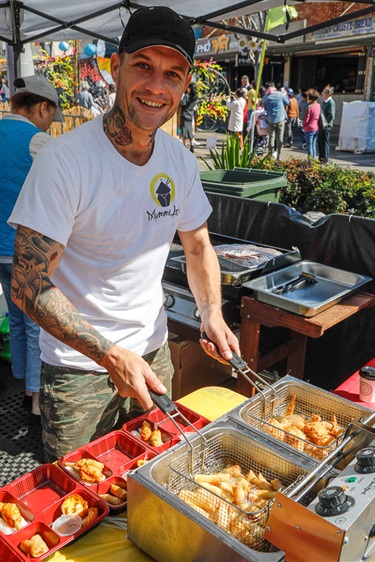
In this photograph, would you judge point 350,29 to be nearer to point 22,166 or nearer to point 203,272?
point 22,166

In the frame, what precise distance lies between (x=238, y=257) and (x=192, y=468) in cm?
196

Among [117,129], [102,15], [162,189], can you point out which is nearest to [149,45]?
[117,129]

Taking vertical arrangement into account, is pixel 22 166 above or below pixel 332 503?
above

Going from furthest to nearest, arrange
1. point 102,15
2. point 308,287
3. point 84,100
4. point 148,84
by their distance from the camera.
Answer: point 84,100
point 102,15
point 308,287
point 148,84

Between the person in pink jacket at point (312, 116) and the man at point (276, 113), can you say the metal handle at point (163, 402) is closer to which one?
the person in pink jacket at point (312, 116)

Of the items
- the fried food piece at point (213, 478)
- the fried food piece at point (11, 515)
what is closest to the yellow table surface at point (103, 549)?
the fried food piece at point (11, 515)

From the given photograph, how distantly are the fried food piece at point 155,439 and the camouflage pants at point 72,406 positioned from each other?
21cm

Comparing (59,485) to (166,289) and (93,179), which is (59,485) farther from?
(166,289)

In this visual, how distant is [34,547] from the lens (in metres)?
1.30

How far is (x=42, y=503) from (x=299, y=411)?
0.89 meters

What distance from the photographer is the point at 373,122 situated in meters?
14.8

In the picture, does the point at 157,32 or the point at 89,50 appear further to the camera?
the point at 89,50

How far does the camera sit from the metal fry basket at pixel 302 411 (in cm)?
155

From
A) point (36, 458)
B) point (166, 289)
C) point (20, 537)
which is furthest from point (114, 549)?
point (166, 289)
